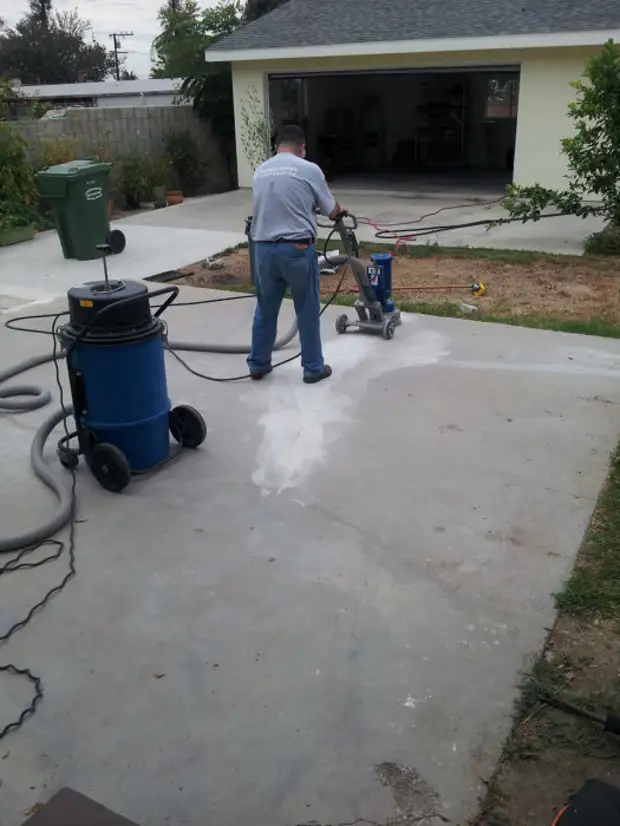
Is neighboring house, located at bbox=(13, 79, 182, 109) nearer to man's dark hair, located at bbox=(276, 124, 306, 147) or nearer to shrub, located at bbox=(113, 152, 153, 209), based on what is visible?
shrub, located at bbox=(113, 152, 153, 209)

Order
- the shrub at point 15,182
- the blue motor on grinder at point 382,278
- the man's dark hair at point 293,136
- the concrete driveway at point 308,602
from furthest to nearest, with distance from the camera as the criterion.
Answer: the shrub at point 15,182
the blue motor on grinder at point 382,278
the man's dark hair at point 293,136
the concrete driveway at point 308,602

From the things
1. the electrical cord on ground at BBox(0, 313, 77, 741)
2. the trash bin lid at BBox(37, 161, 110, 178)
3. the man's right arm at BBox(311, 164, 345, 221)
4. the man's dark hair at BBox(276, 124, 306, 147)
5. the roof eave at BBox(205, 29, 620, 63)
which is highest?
the roof eave at BBox(205, 29, 620, 63)

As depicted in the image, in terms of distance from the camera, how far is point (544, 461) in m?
4.03

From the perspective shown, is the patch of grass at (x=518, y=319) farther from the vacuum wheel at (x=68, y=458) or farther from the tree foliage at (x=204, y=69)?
the tree foliage at (x=204, y=69)

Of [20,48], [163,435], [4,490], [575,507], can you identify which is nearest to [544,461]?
[575,507]

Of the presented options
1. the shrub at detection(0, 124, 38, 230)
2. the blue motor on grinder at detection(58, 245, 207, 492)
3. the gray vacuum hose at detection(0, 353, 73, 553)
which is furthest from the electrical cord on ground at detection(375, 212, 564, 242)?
the blue motor on grinder at detection(58, 245, 207, 492)

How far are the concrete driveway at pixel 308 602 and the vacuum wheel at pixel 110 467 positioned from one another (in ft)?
0.25

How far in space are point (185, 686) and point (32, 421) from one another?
2605 mm

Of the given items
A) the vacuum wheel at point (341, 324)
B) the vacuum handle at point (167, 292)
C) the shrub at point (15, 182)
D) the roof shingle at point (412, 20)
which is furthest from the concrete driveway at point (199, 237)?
the vacuum handle at point (167, 292)

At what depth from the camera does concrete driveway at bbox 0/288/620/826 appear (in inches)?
87.4

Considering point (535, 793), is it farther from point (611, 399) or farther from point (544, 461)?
point (611, 399)

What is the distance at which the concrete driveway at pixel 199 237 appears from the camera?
8375 millimetres

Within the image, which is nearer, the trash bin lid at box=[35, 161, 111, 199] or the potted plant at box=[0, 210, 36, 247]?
the trash bin lid at box=[35, 161, 111, 199]

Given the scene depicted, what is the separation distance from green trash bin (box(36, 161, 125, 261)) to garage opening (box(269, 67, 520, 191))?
27.8ft
